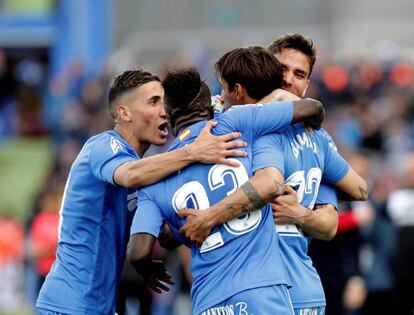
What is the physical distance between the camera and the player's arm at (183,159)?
22.3ft

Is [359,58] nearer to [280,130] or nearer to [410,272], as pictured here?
[410,272]

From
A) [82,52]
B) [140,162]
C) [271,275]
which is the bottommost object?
[82,52]

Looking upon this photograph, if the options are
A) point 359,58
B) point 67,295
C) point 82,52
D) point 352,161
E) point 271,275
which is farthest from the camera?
point 82,52

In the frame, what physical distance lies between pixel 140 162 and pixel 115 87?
0.78 metres

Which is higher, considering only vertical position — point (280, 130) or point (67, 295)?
point (280, 130)

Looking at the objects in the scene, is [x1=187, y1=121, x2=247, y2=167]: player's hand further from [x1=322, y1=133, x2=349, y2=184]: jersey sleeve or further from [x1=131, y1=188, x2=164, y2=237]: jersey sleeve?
[x1=322, y1=133, x2=349, y2=184]: jersey sleeve

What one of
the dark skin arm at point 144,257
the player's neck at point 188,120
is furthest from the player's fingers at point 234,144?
the dark skin arm at point 144,257

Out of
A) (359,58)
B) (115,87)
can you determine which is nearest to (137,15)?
(359,58)

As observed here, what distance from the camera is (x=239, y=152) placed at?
22.5 ft

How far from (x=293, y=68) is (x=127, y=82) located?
103 centimetres

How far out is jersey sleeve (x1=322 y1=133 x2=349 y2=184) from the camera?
7.38 metres

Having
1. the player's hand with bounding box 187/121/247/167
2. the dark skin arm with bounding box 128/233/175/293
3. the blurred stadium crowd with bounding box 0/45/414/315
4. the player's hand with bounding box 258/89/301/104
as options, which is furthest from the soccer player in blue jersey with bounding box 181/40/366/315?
the blurred stadium crowd with bounding box 0/45/414/315

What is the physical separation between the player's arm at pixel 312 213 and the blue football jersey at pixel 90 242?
951 mm

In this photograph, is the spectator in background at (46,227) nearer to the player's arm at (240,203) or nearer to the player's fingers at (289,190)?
the player's fingers at (289,190)
